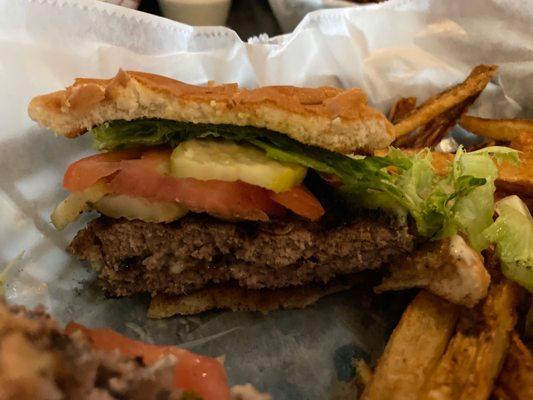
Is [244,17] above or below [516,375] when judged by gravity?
above

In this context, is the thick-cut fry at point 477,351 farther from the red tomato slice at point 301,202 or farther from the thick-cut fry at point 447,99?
the thick-cut fry at point 447,99

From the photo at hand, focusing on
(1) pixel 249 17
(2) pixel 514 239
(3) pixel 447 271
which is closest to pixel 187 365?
(3) pixel 447 271

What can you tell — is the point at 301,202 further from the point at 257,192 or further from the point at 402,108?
the point at 402,108

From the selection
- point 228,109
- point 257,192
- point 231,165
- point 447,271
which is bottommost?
point 447,271

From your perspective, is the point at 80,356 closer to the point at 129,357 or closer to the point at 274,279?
the point at 129,357

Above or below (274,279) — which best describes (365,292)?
below

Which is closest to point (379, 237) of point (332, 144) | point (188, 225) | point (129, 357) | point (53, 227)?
point (332, 144)

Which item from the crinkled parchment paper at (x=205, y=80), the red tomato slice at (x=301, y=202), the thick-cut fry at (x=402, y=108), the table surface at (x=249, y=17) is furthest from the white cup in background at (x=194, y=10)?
the red tomato slice at (x=301, y=202)
